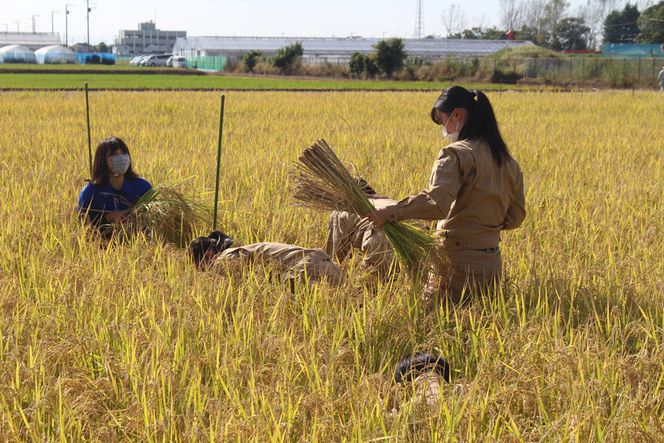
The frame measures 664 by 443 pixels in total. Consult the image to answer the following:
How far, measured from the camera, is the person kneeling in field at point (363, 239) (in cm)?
359

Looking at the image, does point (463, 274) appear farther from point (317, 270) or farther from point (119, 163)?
point (119, 163)

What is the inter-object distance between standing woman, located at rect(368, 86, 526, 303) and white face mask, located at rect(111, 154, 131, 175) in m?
1.74

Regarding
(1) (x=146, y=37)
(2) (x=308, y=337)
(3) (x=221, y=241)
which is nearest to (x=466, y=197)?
(2) (x=308, y=337)

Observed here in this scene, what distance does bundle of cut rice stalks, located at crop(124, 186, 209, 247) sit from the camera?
432cm

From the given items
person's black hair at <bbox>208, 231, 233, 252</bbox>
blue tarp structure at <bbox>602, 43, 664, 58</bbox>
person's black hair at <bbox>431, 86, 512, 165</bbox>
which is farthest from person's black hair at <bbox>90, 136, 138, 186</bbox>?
blue tarp structure at <bbox>602, 43, 664, 58</bbox>

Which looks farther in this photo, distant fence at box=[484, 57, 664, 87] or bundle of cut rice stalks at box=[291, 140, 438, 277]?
distant fence at box=[484, 57, 664, 87]

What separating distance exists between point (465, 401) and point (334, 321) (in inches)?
33.9

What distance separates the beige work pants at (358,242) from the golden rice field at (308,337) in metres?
0.17

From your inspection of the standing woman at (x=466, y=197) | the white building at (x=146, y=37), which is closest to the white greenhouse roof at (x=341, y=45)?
the standing woman at (x=466, y=197)

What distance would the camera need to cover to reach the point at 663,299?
10.5 feet

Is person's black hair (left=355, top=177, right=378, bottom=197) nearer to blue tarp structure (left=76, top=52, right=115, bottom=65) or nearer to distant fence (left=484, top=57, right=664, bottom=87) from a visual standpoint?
distant fence (left=484, top=57, right=664, bottom=87)

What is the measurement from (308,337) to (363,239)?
3.43 ft

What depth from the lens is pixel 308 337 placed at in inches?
110

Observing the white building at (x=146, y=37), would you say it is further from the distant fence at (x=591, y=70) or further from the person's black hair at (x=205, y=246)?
the person's black hair at (x=205, y=246)
